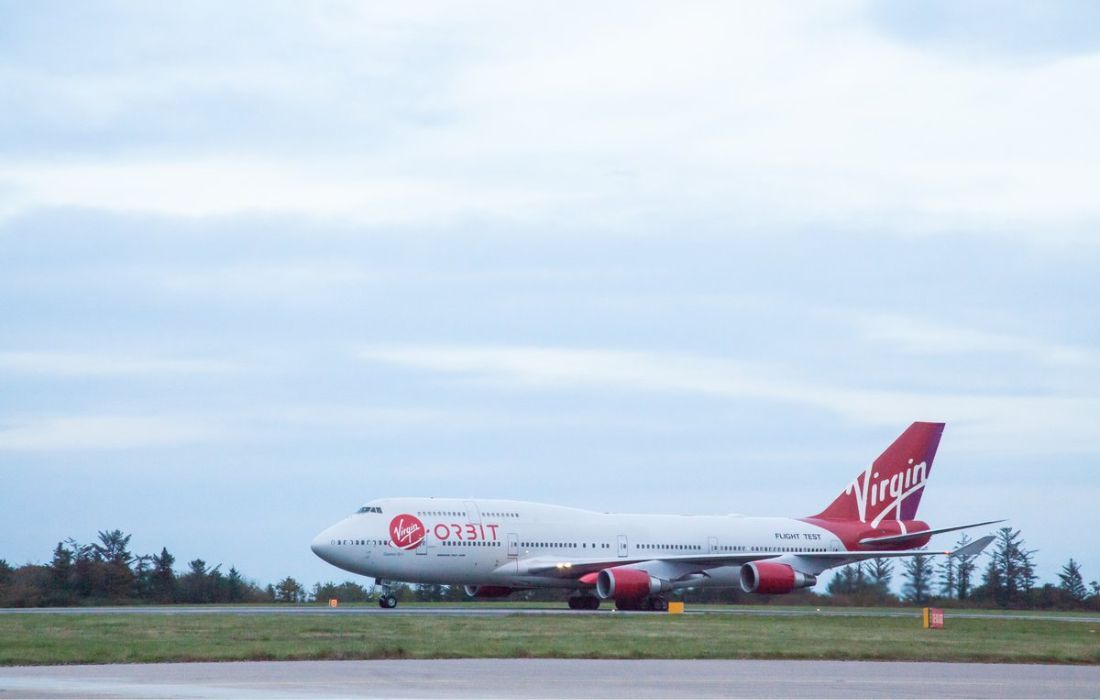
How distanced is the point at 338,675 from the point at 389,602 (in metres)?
26.2

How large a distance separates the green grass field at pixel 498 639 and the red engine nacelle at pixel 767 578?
39.0 feet

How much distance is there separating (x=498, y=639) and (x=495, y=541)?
69.0 ft

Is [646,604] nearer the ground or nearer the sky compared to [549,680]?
nearer the sky

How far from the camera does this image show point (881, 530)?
55406mm

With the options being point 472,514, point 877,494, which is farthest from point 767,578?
point 877,494

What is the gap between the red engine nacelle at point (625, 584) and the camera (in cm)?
4456

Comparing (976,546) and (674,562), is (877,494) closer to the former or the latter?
(976,546)

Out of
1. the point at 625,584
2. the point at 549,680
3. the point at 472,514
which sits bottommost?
the point at 549,680

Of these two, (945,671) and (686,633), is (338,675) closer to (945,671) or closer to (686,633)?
(945,671)

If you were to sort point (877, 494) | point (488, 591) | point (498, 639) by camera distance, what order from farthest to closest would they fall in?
point (877, 494)
point (488, 591)
point (498, 639)

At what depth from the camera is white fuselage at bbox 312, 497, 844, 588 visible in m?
44.6

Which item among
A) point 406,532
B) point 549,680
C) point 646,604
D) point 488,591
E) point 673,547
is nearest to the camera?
point 549,680

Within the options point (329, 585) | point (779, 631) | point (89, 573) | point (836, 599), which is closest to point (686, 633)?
point (779, 631)

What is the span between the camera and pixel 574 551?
156ft
